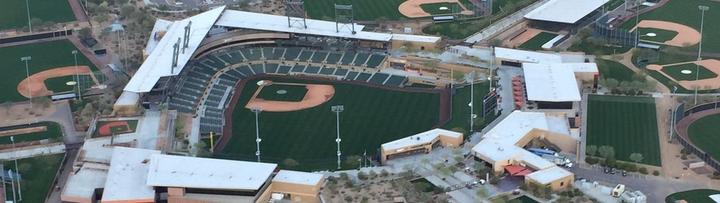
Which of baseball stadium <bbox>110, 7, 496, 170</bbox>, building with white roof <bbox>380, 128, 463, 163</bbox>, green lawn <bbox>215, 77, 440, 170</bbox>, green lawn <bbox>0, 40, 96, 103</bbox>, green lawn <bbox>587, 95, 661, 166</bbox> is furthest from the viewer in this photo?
green lawn <bbox>0, 40, 96, 103</bbox>

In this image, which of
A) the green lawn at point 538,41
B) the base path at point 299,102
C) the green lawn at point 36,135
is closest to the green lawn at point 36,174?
the green lawn at point 36,135

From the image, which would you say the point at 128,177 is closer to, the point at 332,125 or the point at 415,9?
the point at 332,125

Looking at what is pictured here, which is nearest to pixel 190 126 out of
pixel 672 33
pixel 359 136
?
pixel 359 136

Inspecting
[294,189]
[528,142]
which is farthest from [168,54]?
[528,142]

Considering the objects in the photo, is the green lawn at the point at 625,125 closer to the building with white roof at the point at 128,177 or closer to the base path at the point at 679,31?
the base path at the point at 679,31

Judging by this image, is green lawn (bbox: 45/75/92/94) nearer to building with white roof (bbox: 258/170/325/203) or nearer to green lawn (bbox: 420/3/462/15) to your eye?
building with white roof (bbox: 258/170/325/203)

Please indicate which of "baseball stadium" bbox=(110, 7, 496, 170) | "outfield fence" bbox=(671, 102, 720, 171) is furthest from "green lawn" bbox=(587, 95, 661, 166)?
"baseball stadium" bbox=(110, 7, 496, 170)

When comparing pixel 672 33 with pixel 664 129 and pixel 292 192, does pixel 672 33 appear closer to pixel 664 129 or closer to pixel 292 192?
pixel 664 129
